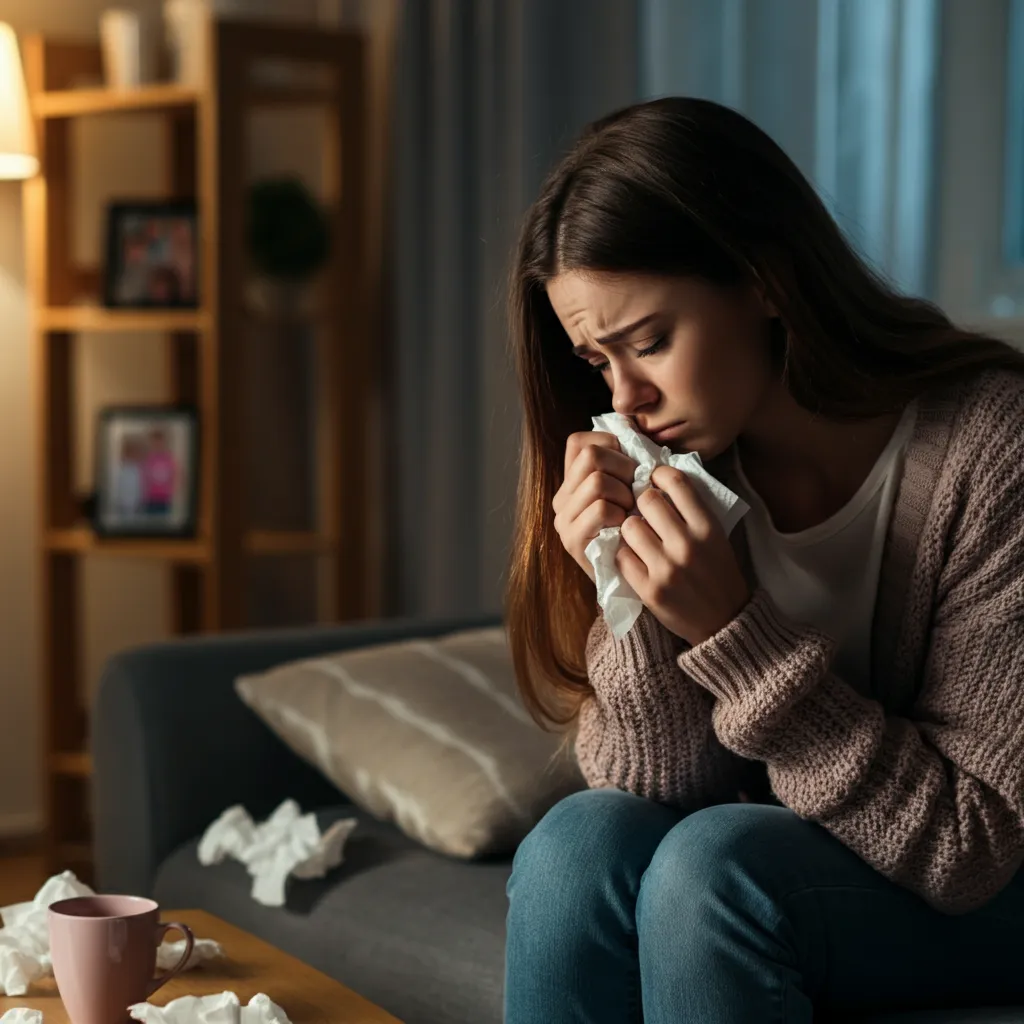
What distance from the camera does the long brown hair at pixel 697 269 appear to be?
4.01 ft

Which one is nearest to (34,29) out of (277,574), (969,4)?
(277,574)

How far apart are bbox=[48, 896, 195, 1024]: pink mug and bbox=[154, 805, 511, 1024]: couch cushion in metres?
0.39

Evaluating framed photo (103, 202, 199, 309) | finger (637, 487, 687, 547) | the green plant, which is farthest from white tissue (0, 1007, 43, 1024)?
the green plant

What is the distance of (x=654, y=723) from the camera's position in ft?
4.32

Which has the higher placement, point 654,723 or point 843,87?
point 843,87

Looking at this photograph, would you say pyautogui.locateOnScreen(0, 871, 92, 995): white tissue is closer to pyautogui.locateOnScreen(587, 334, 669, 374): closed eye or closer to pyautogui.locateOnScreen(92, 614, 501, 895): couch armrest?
pyautogui.locateOnScreen(92, 614, 501, 895): couch armrest

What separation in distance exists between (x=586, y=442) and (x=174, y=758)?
79 centimetres

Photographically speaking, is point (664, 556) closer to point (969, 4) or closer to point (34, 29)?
point (969, 4)

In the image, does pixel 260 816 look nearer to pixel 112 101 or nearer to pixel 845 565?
pixel 845 565

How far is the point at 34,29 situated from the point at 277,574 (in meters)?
1.19

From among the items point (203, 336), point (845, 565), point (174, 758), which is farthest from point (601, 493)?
point (203, 336)

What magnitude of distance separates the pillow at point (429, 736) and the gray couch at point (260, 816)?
0.04 m

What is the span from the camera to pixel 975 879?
45.9 inches

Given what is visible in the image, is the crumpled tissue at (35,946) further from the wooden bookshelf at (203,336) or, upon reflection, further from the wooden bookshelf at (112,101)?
the wooden bookshelf at (112,101)
